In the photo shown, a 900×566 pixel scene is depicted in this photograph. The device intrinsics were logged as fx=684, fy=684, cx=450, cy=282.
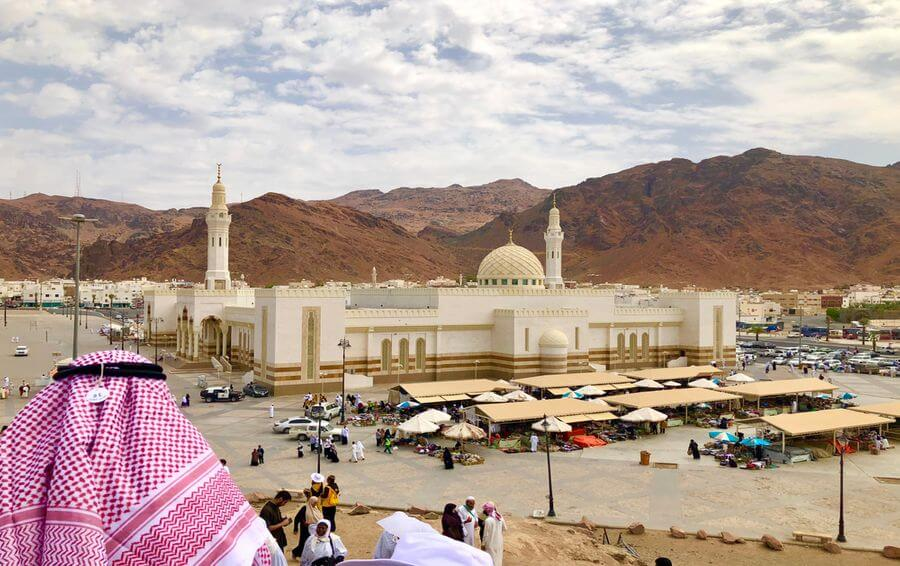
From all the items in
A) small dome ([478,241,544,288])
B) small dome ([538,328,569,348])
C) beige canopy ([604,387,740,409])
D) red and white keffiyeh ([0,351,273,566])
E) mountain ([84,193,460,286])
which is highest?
mountain ([84,193,460,286])

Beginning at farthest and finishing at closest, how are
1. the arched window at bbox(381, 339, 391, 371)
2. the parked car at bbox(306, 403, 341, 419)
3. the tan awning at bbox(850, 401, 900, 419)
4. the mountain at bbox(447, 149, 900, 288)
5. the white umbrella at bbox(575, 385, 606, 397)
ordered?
the mountain at bbox(447, 149, 900, 288)
the arched window at bbox(381, 339, 391, 371)
the white umbrella at bbox(575, 385, 606, 397)
the parked car at bbox(306, 403, 341, 419)
the tan awning at bbox(850, 401, 900, 419)

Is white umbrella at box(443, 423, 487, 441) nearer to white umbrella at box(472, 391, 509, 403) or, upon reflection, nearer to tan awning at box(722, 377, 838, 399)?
white umbrella at box(472, 391, 509, 403)

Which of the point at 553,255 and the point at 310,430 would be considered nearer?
the point at 310,430

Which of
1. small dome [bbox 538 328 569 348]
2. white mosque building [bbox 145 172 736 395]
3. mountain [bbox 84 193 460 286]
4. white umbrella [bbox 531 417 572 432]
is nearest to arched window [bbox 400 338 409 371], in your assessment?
white mosque building [bbox 145 172 736 395]

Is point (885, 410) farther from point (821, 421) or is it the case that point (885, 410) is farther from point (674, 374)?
point (674, 374)

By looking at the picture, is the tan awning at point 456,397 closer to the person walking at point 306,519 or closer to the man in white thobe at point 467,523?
the person walking at point 306,519

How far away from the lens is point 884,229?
156m

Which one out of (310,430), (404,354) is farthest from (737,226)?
(310,430)

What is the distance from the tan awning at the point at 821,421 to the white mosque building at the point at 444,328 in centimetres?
1511

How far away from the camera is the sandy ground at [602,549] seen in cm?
1241

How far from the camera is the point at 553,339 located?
3669 centimetres

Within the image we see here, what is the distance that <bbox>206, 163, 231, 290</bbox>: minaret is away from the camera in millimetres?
43344

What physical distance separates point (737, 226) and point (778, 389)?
145 meters

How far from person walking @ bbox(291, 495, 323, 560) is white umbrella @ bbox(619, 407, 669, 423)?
14.5 m
